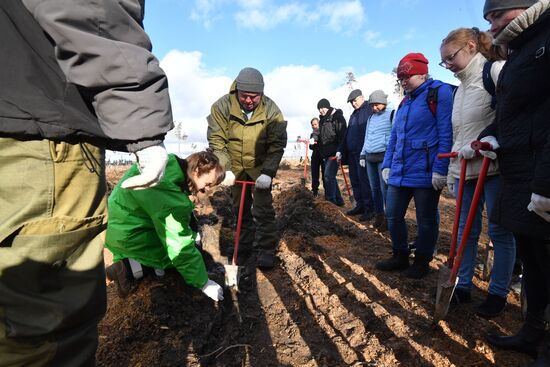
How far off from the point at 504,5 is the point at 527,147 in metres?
0.85

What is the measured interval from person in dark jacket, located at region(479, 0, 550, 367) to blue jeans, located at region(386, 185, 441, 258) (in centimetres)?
96

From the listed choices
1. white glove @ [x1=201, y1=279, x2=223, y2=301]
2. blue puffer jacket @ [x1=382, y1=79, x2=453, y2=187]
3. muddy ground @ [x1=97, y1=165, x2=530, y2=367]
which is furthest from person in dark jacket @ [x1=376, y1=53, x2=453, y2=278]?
white glove @ [x1=201, y1=279, x2=223, y2=301]

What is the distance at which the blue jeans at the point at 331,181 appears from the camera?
755 cm

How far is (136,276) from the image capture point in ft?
10.5

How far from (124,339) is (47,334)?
1565mm

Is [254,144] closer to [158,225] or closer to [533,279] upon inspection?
[158,225]

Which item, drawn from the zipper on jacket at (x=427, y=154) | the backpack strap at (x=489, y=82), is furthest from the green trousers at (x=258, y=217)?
the backpack strap at (x=489, y=82)

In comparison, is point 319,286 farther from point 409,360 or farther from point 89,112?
point 89,112

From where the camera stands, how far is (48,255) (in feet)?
3.50

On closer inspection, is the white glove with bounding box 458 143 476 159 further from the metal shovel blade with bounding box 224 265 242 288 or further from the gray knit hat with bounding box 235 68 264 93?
the metal shovel blade with bounding box 224 265 242 288

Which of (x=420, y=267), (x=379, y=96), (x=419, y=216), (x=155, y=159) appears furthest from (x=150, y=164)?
(x=379, y=96)

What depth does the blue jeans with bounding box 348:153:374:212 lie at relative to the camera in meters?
6.46

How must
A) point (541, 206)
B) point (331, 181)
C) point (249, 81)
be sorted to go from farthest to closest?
1. point (331, 181)
2. point (249, 81)
3. point (541, 206)

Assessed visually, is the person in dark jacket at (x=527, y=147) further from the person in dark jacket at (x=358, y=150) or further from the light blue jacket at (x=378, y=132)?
the person in dark jacket at (x=358, y=150)
